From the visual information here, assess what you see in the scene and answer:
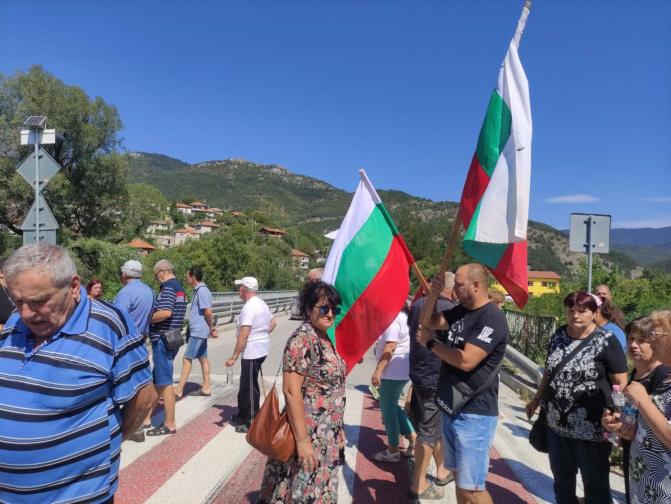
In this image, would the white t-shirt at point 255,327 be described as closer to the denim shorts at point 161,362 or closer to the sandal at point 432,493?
the denim shorts at point 161,362

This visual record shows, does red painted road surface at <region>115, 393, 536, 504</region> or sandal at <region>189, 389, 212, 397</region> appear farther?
sandal at <region>189, 389, 212, 397</region>

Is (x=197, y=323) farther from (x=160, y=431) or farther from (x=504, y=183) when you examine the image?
(x=504, y=183)

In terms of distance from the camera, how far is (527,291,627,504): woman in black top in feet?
11.1

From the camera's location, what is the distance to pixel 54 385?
214 cm

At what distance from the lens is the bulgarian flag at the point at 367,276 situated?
4.03 metres

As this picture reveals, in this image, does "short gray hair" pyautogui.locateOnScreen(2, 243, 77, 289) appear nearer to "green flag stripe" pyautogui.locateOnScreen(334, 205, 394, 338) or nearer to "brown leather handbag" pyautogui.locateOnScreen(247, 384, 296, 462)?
"brown leather handbag" pyautogui.locateOnScreen(247, 384, 296, 462)

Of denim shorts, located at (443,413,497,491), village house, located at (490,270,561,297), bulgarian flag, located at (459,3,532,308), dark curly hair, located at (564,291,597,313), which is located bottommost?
village house, located at (490,270,561,297)

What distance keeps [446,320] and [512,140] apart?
4.24 ft

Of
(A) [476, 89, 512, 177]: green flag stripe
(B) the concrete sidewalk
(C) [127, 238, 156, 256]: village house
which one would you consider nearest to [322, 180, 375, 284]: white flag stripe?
(A) [476, 89, 512, 177]: green flag stripe

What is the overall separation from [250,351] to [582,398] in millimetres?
3747

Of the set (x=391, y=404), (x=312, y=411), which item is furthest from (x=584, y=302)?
(x=391, y=404)

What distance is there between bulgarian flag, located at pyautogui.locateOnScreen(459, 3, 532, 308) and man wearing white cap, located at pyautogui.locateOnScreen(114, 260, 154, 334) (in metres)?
3.60

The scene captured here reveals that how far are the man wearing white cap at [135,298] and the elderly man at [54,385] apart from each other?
3175 millimetres

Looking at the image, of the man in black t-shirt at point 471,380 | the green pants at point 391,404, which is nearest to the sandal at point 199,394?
the green pants at point 391,404
